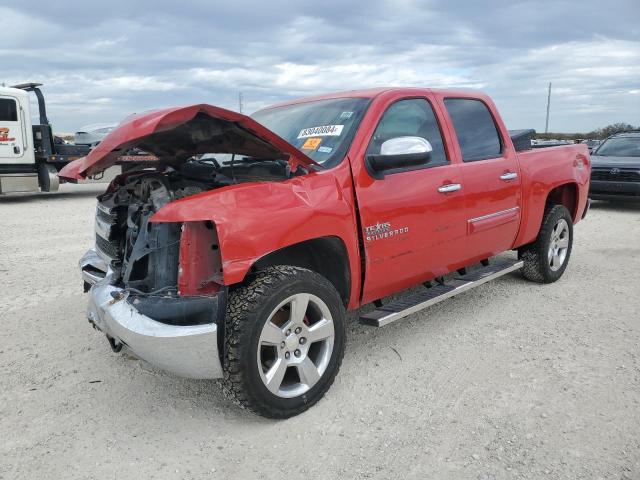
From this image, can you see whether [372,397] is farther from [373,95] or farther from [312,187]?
[373,95]

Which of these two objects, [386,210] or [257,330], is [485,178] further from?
[257,330]

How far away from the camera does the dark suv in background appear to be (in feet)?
34.4

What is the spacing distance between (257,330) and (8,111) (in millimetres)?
12550

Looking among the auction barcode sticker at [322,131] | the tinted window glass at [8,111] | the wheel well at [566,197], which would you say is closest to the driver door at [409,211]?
the auction barcode sticker at [322,131]

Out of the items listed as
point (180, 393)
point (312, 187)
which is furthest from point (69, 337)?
point (312, 187)

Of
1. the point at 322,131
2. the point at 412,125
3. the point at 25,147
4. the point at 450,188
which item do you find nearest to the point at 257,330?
the point at 322,131

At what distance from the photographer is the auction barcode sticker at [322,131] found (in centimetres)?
361

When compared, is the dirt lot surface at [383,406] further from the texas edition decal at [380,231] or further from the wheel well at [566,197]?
the wheel well at [566,197]

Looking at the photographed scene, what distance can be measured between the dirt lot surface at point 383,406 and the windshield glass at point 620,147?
26.5 feet

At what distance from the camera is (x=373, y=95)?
12.5 ft

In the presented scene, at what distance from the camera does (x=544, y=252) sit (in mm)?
5270

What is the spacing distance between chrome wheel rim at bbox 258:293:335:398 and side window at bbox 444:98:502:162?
6.24ft

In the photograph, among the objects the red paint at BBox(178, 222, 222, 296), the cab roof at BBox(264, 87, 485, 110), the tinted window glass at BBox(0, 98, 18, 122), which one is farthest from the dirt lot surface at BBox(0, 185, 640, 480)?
the tinted window glass at BBox(0, 98, 18, 122)

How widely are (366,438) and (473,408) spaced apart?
26.6 inches
